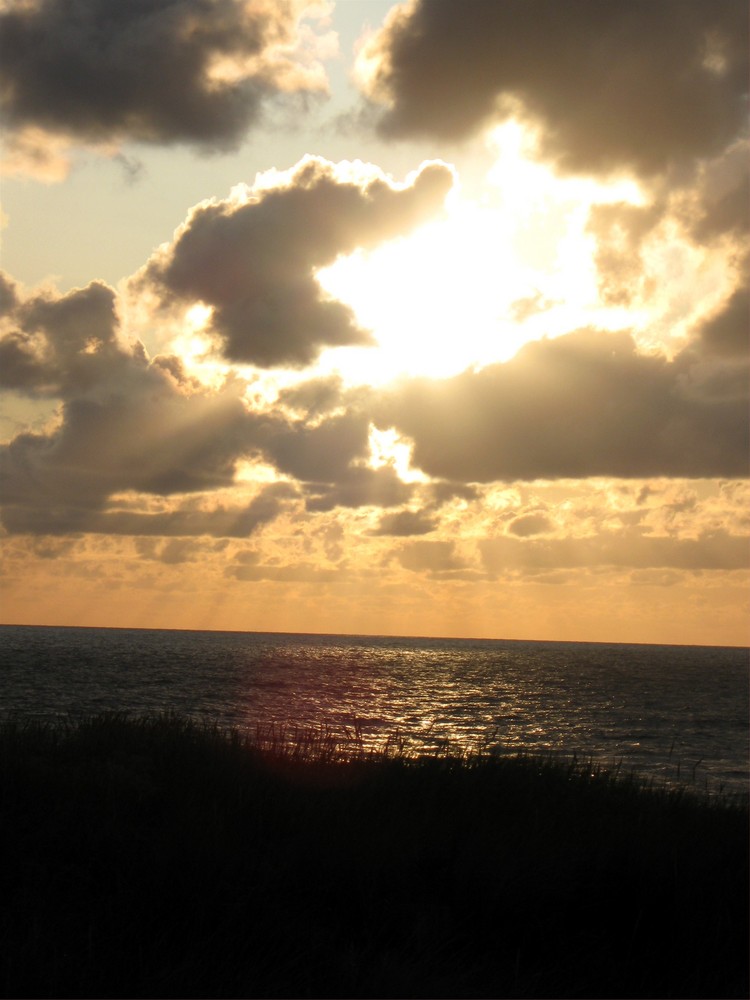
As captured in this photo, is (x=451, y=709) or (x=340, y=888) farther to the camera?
(x=451, y=709)

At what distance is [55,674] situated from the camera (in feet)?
239

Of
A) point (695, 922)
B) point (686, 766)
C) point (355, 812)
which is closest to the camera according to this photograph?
point (695, 922)

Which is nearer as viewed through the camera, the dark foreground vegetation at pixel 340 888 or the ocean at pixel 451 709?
the dark foreground vegetation at pixel 340 888

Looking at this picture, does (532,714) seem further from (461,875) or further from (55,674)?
(461,875)

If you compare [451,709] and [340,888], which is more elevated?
[340,888]

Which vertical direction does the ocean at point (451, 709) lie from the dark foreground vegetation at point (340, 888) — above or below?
below

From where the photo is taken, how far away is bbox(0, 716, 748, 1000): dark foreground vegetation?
24.9 feet

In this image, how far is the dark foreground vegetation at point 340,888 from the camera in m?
7.60

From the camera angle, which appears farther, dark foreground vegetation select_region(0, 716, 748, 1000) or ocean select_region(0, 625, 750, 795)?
ocean select_region(0, 625, 750, 795)

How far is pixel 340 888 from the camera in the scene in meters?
9.14

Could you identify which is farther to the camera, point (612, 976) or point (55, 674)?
point (55, 674)

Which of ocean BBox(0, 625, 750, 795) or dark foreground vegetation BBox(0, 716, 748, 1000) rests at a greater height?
dark foreground vegetation BBox(0, 716, 748, 1000)

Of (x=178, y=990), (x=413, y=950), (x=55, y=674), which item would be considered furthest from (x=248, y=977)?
(x=55, y=674)

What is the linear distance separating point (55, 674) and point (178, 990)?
71.3 metres
